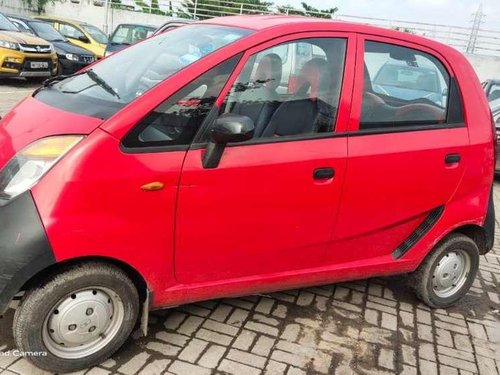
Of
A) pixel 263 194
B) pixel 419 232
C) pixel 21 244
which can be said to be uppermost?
pixel 263 194

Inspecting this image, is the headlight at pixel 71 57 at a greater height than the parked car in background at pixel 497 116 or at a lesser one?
lesser

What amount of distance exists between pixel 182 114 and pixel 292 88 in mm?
703

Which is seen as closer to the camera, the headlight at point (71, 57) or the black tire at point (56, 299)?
the black tire at point (56, 299)

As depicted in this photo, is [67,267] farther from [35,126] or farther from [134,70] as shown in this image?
[134,70]

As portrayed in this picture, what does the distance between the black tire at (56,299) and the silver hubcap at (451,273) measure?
226 centimetres

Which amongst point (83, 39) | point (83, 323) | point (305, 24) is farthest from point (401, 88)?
point (83, 39)

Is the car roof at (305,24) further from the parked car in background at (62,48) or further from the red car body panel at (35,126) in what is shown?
the parked car in background at (62,48)

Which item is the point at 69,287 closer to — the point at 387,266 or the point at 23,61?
the point at 387,266

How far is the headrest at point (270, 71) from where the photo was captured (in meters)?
2.84

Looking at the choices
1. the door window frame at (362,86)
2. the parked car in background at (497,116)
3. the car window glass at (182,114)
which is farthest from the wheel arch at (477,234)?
the parked car in background at (497,116)

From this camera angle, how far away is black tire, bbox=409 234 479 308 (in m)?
3.72

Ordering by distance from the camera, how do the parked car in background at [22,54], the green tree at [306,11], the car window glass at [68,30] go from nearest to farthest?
1. the parked car in background at [22,54]
2. the car window glass at [68,30]
3. the green tree at [306,11]

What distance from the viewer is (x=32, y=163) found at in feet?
7.92

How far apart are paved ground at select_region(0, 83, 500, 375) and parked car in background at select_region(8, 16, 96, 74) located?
12.2 metres
